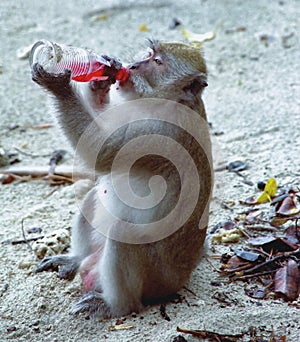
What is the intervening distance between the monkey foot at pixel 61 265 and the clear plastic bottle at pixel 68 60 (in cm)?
114

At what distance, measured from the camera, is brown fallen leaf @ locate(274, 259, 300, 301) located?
3533mm

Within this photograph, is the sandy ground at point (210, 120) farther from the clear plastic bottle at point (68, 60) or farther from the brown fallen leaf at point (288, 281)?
the clear plastic bottle at point (68, 60)

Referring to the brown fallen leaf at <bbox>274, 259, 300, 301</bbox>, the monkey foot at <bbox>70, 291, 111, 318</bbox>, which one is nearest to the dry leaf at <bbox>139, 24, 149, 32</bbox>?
the brown fallen leaf at <bbox>274, 259, 300, 301</bbox>

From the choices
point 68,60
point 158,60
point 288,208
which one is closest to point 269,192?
point 288,208

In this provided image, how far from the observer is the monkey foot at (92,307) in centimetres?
355

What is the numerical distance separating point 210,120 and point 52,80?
101 inches

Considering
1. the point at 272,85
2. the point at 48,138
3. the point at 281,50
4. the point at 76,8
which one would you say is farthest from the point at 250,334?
the point at 76,8

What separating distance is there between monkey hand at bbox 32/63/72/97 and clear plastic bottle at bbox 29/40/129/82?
0.17ft

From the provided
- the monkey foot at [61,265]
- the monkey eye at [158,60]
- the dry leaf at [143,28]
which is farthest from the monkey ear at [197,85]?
the dry leaf at [143,28]

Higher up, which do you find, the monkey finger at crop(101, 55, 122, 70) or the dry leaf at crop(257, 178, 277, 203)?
the monkey finger at crop(101, 55, 122, 70)

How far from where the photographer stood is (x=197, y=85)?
3.64 metres

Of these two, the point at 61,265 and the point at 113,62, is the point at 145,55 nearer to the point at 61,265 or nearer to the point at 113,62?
the point at 113,62

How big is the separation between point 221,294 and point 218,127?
7.65ft

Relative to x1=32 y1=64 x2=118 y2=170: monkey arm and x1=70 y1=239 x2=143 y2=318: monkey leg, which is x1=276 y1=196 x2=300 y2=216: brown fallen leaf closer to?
x1=70 y1=239 x2=143 y2=318: monkey leg
